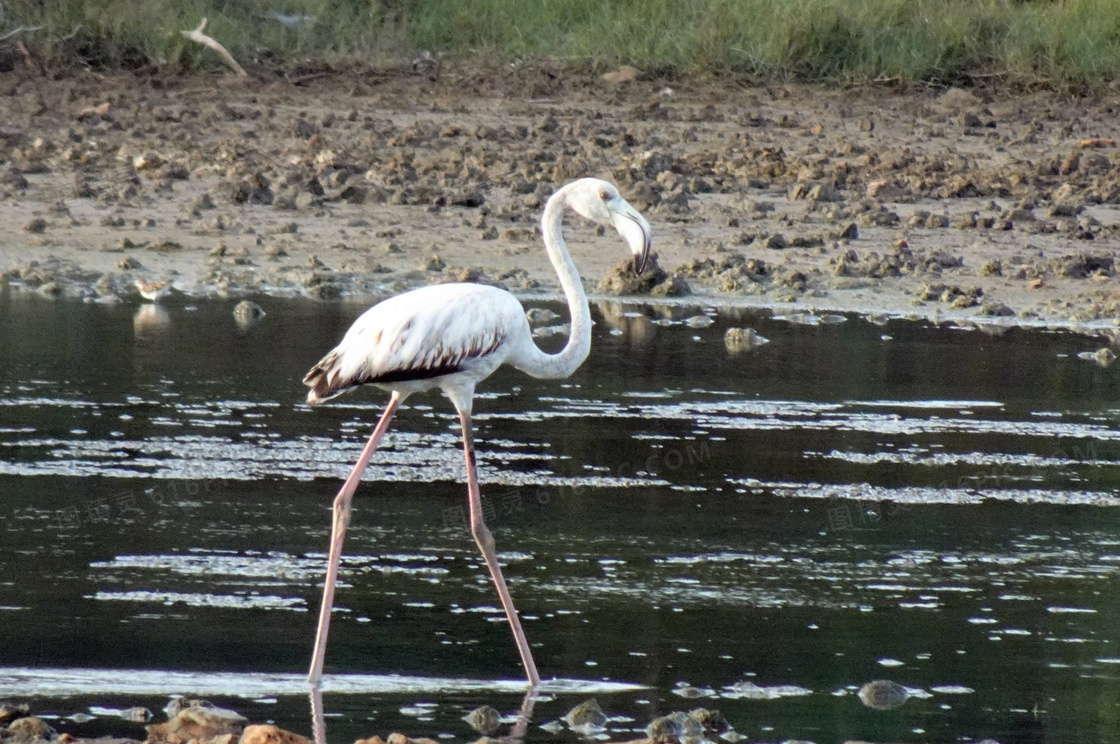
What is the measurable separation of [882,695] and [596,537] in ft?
5.34

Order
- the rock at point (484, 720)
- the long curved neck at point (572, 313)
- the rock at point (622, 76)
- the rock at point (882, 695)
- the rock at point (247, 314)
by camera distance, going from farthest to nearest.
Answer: the rock at point (622, 76) → the rock at point (247, 314) → the long curved neck at point (572, 313) → the rock at point (882, 695) → the rock at point (484, 720)

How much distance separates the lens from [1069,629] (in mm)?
5543

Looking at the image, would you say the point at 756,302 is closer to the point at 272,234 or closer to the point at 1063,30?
the point at 272,234

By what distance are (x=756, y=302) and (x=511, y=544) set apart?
4.72m

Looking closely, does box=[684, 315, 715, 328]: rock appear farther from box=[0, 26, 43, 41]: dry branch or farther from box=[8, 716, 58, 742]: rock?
box=[0, 26, 43, 41]: dry branch

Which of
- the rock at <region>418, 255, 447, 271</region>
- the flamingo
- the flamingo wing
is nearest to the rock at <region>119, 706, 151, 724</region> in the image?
the flamingo

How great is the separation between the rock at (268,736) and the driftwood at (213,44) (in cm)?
1232

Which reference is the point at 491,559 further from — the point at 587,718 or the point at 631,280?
the point at 631,280

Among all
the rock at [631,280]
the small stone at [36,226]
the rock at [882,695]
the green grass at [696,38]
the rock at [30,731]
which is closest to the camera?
the rock at [30,731]

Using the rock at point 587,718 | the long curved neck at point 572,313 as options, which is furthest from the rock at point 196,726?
the long curved neck at point 572,313

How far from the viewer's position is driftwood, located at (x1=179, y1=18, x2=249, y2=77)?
1594 cm

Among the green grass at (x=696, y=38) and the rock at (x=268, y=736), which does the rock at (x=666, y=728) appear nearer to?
the rock at (x=268, y=736)

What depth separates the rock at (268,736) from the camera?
13.4 ft

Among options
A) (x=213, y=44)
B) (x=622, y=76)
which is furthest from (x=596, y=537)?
(x=213, y=44)
